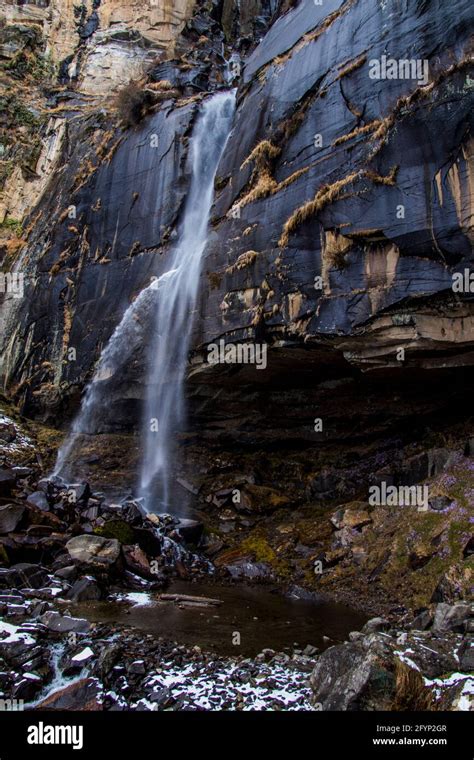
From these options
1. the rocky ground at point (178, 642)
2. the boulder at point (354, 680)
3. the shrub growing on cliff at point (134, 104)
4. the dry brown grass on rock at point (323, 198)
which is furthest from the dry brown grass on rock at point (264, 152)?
the boulder at point (354, 680)

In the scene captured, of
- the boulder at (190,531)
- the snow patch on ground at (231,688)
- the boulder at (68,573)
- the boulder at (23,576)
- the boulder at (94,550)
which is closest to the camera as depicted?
the snow patch on ground at (231,688)

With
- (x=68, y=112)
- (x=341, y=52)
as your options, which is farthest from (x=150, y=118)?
(x=68, y=112)

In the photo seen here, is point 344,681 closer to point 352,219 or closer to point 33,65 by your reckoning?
point 352,219

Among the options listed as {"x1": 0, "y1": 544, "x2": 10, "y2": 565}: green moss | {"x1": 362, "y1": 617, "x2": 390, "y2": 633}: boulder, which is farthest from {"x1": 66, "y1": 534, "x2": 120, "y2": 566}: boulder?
{"x1": 362, "y1": 617, "x2": 390, "y2": 633}: boulder

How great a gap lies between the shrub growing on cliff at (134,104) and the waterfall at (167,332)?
11.4ft

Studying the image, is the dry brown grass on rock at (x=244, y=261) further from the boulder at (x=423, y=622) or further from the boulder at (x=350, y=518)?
→ the boulder at (x=423, y=622)

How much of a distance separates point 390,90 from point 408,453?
9.88m

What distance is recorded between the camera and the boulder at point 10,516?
1192cm

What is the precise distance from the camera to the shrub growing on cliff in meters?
23.0

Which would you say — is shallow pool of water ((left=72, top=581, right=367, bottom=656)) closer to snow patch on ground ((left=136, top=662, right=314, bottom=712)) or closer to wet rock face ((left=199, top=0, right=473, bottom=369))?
snow patch on ground ((left=136, top=662, right=314, bottom=712))

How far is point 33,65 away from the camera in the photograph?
35688mm

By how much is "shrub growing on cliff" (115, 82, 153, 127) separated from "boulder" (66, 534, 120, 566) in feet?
61.0

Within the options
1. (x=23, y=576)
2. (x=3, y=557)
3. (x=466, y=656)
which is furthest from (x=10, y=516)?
(x=466, y=656)

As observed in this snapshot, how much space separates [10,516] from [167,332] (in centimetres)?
793
